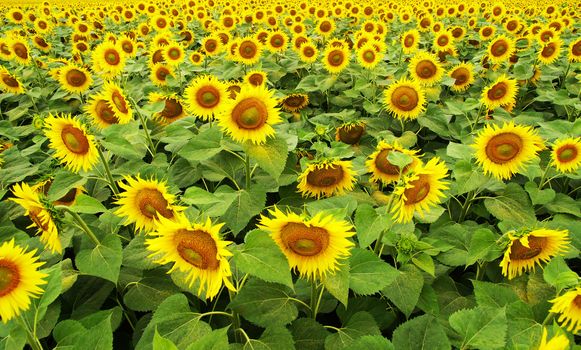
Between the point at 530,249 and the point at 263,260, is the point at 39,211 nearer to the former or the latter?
the point at 263,260

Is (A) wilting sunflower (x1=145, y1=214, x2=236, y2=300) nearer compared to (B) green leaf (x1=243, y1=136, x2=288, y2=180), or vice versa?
(A) wilting sunflower (x1=145, y1=214, x2=236, y2=300)

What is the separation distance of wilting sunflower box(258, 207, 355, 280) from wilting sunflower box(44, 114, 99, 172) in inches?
52.4

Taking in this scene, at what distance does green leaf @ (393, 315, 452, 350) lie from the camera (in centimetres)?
156

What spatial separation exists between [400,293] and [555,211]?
1.70 meters

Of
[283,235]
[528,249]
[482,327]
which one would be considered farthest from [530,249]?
[283,235]

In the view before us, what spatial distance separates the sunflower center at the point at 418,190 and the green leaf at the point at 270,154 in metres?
0.74

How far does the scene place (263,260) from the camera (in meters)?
1.61

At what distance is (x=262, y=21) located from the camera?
9211 millimetres

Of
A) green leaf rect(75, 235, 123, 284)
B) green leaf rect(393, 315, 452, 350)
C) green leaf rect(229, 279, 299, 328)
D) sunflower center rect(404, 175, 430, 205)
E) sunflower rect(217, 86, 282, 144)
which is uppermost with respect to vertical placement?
sunflower rect(217, 86, 282, 144)

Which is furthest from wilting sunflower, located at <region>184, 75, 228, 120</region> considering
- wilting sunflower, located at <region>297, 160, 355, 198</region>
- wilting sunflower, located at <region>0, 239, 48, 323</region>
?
wilting sunflower, located at <region>0, 239, 48, 323</region>

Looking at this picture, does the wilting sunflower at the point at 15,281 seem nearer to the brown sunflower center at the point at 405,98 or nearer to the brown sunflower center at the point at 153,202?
the brown sunflower center at the point at 153,202

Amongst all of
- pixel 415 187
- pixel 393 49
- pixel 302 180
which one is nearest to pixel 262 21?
pixel 393 49

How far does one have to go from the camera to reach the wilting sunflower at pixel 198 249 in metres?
1.58

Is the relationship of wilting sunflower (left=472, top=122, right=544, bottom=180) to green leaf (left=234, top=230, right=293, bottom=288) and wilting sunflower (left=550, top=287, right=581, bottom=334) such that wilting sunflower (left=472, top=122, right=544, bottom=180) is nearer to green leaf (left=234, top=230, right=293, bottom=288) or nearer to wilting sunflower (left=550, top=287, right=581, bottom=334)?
wilting sunflower (left=550, top=287, right=581, bottom=334)
